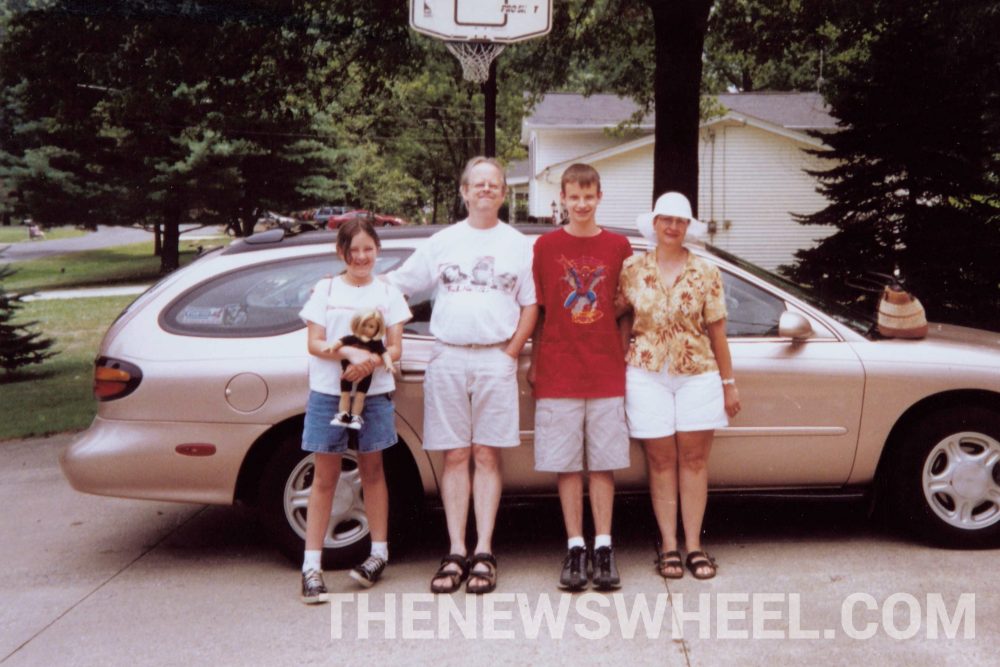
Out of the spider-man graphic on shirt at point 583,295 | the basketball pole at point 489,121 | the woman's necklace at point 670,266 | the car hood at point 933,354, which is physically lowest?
the car hood at point 933,354

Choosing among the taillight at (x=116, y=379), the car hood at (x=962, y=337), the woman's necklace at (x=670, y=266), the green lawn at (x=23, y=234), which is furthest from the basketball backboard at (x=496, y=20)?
the green lawn at (x=23, y=234)

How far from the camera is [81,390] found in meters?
11.2

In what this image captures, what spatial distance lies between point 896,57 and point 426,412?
9171 mm

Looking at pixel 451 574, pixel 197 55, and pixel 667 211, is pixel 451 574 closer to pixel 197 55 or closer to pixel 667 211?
pixel 667 211

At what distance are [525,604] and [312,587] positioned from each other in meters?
0.93

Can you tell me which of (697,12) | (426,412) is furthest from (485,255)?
(697,12)

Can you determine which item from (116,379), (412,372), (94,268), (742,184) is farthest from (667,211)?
(94,268)

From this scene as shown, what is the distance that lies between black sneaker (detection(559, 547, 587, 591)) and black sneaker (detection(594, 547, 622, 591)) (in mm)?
53

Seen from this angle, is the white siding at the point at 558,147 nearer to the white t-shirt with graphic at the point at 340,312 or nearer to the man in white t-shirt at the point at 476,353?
the man in white t-shirt at the point at 476,353

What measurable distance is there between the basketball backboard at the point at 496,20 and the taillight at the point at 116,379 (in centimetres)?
400

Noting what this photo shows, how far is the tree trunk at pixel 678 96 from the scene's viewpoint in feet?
31.5

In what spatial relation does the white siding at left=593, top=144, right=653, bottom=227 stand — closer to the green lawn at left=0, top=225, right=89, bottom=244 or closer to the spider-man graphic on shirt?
the spider-man graphic on shirt

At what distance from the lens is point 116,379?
4.91 meters

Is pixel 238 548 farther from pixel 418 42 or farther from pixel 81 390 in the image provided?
pixel 418 42
